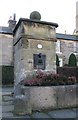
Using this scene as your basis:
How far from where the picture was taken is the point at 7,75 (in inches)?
723

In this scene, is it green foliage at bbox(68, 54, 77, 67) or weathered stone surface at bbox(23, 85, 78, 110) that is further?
green foliage at bbox(68, 54, 77, 67)

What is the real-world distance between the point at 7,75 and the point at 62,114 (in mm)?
13760

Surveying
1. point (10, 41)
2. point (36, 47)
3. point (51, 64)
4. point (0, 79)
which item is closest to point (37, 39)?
point (36, 47)

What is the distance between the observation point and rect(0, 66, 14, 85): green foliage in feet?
58.9

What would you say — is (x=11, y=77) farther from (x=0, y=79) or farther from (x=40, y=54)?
(x=40, y=54)

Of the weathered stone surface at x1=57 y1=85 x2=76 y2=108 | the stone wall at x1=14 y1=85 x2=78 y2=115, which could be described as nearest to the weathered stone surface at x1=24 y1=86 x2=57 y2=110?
the stone wall at x1=14 y1=85 x2=78 y2=115

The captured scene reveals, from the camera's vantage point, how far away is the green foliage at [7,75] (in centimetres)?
1797

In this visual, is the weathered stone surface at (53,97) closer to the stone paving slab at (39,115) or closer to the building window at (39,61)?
the stone paving slab at (39,115)

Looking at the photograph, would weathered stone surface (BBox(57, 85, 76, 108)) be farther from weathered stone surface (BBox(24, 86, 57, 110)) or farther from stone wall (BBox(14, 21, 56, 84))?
stone wall (BBox(14, 21, 56, 84))

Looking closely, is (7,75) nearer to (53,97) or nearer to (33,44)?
(33,44)

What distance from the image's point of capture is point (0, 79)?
17.5m

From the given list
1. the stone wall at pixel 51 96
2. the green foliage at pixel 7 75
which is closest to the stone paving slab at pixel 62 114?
the stone wall at pixel 51 96

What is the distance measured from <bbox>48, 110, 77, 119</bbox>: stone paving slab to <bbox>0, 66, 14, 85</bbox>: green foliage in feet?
42.0

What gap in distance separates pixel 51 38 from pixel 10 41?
17.6 meters
